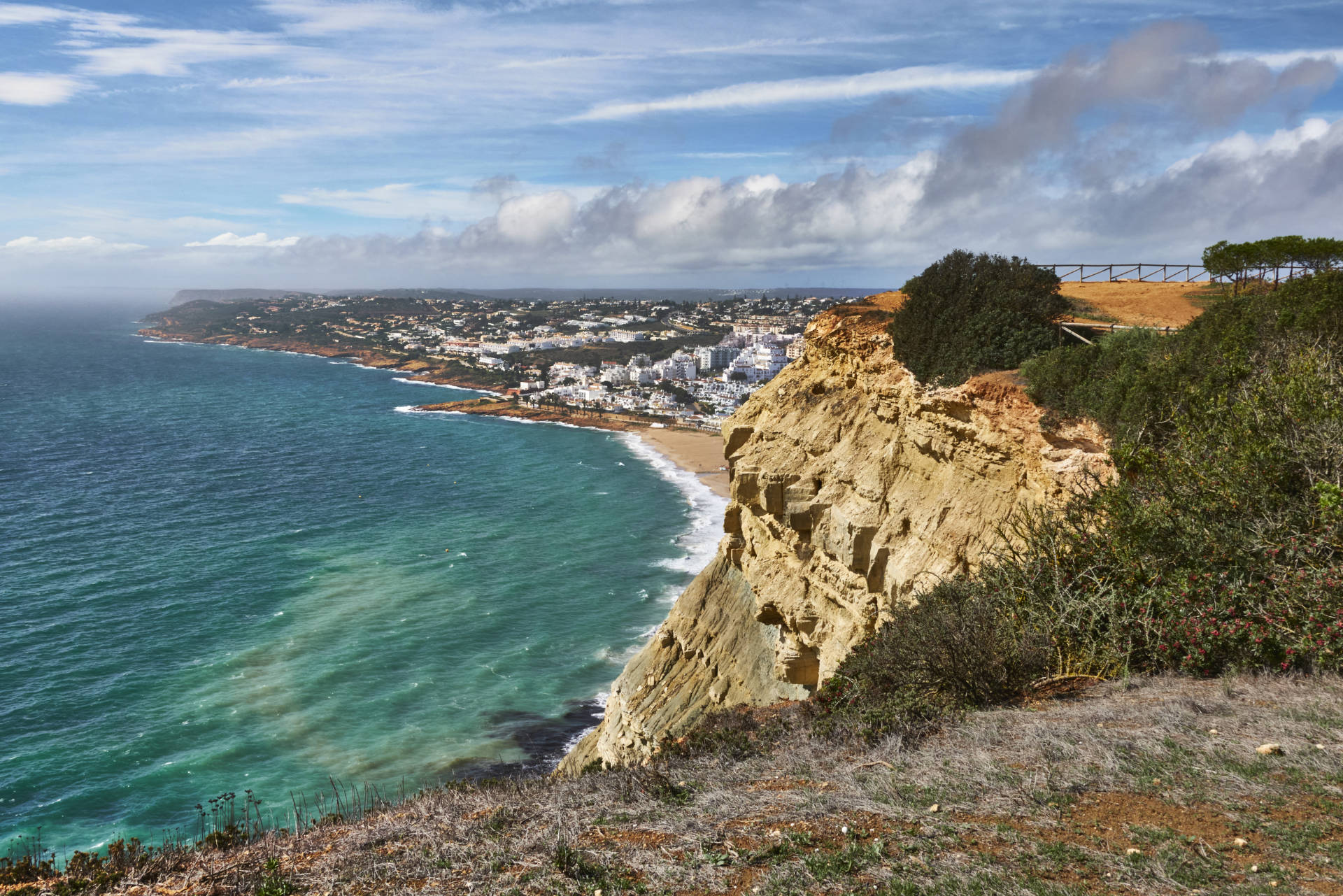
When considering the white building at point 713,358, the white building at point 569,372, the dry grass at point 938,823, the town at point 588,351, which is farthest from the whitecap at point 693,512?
the white building at point 713,358

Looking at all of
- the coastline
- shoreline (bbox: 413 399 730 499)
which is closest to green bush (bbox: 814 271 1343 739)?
shoreline (bbox: 413 399 730 499)

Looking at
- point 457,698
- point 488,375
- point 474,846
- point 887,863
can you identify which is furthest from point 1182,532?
point 488,375

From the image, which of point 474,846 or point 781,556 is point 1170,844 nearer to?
point 474,846

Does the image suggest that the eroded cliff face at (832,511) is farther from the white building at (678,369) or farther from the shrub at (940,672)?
the white building at (678,369)

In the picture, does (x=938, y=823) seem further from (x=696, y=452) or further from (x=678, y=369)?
(x=678, y=369)

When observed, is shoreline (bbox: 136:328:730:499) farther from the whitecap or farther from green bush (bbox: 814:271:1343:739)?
green bush (bbox: 814:271:1343:739)

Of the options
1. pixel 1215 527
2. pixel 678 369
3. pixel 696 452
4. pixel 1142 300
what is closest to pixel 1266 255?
pixel 1142 300
